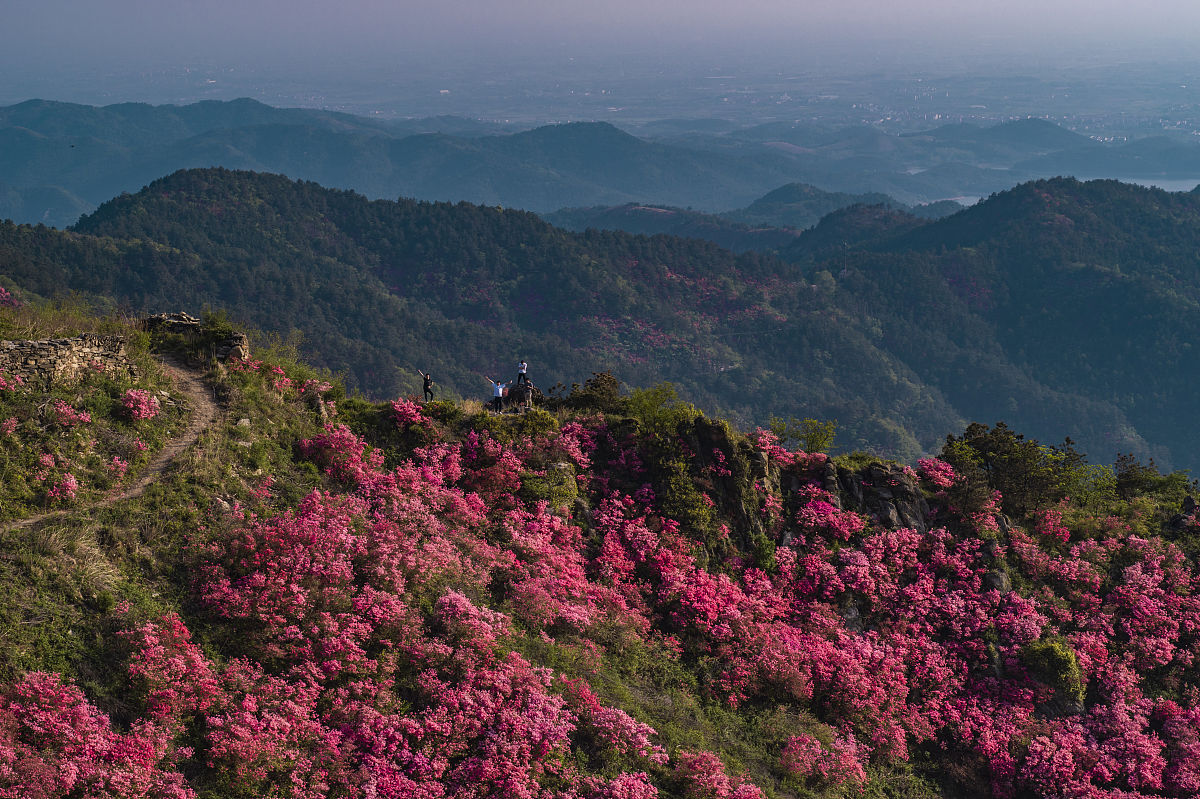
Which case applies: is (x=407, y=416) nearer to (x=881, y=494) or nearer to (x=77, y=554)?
(x=77, y=554)

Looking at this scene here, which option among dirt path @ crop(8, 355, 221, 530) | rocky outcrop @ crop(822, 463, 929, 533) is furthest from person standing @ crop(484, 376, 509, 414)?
rocky outcrop @ crop(822, 463, 929, 533)

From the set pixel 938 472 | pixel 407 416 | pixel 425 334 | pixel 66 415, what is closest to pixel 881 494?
pixel 938 472

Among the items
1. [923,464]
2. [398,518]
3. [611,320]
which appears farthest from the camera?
[611,320]

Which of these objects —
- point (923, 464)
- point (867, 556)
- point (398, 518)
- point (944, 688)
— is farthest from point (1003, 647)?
point (398, 518)

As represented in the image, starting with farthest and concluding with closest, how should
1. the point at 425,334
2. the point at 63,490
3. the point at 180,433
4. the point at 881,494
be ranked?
the point at 425,334
the point at 881,494
the point at 180,433
the point at 63,490

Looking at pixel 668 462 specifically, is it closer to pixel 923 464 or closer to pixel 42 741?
pixel 923 464

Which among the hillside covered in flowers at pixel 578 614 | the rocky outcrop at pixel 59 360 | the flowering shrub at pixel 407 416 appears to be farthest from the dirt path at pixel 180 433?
the flowering shrub at pixel 407 416

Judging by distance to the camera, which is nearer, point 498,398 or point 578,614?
point 578,614
